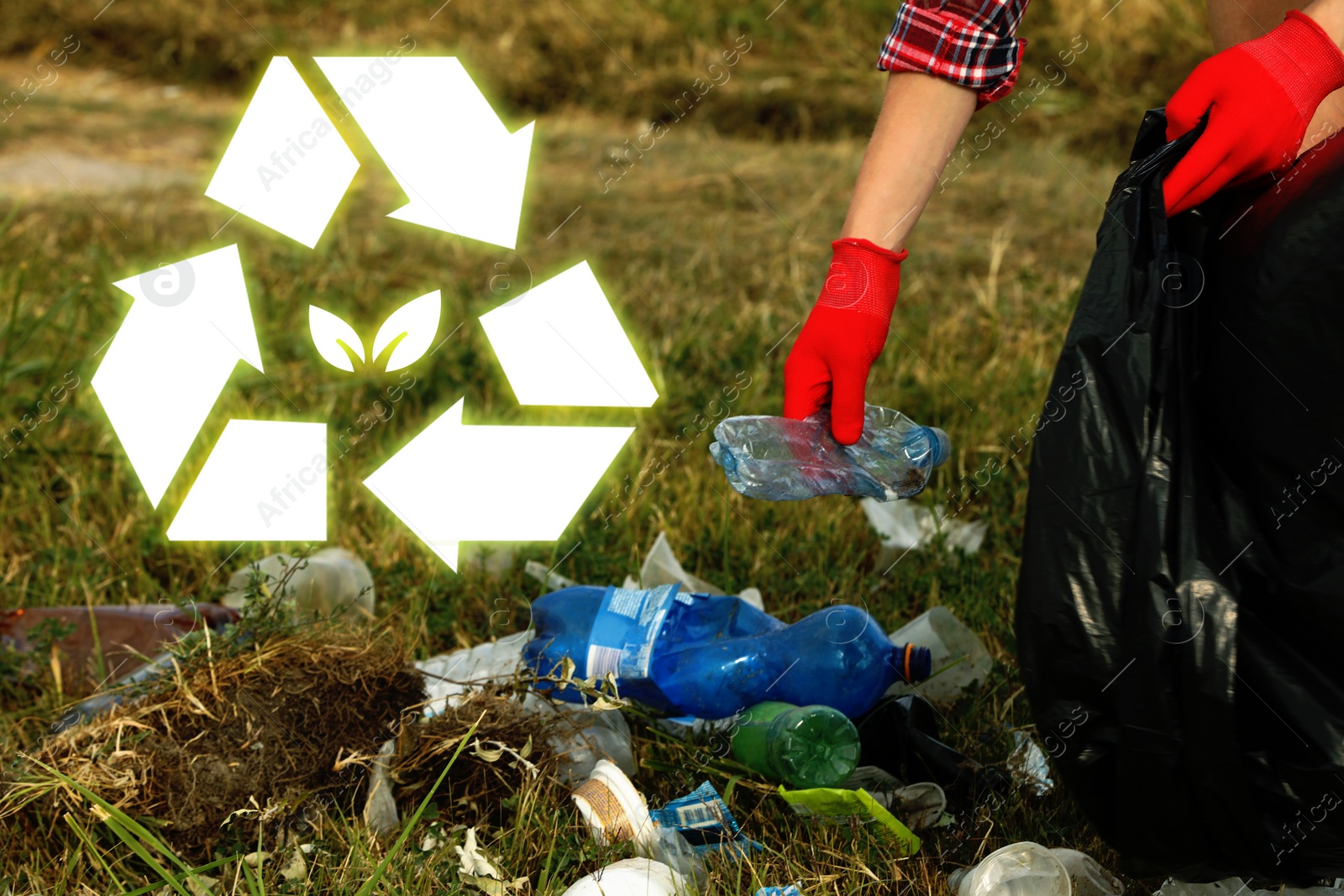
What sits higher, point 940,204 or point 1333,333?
point 1333,333

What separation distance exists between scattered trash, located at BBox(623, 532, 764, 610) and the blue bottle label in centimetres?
18

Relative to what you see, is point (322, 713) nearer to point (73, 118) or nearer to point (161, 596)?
point (161, 596)

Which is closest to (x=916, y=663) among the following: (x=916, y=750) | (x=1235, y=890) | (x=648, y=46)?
(x=916, y=750)

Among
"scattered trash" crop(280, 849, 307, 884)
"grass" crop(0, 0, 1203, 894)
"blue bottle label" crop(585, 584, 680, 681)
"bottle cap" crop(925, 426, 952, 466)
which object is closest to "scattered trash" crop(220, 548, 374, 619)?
"grass" crop(0, 0, 1203, 894)

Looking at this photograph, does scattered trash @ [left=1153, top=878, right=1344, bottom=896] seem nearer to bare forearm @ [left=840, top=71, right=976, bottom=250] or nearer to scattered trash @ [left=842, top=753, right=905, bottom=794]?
scattered trash @ [left=842, top=753, right=905, bottom=794]

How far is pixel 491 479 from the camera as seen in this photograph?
2.15 metres

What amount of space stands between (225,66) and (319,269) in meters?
3.69

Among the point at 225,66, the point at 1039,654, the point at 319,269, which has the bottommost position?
the point at 225,66

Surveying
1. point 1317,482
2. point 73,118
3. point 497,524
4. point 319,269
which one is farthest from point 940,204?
point 73,118

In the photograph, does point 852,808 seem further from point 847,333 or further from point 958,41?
point 958,41

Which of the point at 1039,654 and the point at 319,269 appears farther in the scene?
the point at 319,269

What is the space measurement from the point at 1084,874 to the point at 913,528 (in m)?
0.94

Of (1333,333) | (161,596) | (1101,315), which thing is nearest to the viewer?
(1333,333)

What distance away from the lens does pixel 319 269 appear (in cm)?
320
